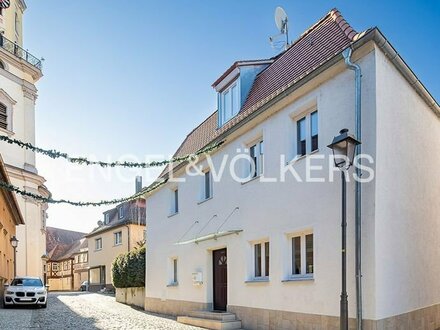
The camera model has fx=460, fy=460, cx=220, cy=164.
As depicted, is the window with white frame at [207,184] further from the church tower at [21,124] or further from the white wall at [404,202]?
the church tower at [21,124]

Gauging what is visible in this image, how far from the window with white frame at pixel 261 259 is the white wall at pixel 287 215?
0.20 meters

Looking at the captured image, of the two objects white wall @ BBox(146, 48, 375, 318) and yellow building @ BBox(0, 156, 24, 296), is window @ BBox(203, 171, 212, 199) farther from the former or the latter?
yellow building @ BBox(0, 156, 24, 296)

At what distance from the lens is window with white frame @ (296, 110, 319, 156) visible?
1018 centimetres

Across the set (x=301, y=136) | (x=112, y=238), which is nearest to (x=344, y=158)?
(x=301, y=136)

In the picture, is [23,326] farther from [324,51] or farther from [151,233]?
[324,51]

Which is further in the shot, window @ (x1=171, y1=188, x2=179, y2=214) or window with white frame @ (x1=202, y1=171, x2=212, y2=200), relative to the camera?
window @ (x1=171, y1=188, x2=179, y2=214)

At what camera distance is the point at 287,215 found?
34.5 ft

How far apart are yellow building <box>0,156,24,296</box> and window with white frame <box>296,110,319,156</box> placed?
441 inches

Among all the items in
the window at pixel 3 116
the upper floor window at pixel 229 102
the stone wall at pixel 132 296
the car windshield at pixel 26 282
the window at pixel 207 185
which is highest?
the window at pixel 3 116

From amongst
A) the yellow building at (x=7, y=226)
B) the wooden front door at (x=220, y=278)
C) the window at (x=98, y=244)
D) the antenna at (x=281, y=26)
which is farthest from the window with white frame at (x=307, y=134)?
the window at (x=98, y=244)

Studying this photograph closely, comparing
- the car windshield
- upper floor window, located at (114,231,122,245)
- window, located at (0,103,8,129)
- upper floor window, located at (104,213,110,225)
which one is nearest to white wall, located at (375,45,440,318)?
the car windshield

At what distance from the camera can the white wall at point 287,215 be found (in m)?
8.86

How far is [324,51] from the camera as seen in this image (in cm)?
1099

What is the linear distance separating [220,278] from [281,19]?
9263 mm
